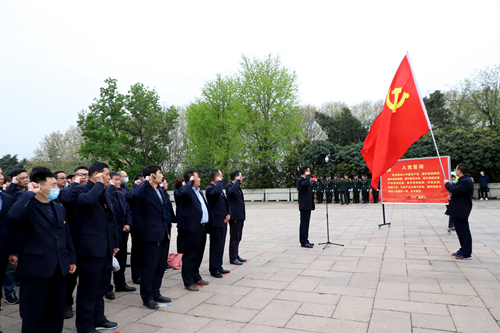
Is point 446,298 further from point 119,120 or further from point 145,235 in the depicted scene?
point 119,120

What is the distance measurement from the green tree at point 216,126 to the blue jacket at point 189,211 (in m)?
21.6

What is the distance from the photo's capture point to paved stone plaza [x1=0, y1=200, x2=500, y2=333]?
3467 mm

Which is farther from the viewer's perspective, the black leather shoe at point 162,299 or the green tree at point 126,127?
the green tree at point 126,127

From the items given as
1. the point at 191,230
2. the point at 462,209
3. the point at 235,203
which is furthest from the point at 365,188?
the point at 191,230

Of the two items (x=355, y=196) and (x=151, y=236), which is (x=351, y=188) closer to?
(x=355, y=196)

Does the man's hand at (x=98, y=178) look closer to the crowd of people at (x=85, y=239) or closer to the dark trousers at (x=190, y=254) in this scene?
the crowd of people at (x=85, y=239)

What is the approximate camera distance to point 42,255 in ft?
9.43

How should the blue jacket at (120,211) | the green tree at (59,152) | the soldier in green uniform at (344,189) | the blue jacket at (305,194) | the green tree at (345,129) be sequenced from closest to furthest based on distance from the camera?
the blue jacket at (120,211), the blue jacket at (305,194), the soldier in green uniform at (344,189), the green tree at (345,129), the green tree at (59,152)

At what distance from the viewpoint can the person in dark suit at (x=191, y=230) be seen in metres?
4.76

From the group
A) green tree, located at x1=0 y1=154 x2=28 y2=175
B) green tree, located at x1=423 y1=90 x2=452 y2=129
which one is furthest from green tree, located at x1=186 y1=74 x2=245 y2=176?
green tree, located at x1=0 y1=154 x2=28 y2=175

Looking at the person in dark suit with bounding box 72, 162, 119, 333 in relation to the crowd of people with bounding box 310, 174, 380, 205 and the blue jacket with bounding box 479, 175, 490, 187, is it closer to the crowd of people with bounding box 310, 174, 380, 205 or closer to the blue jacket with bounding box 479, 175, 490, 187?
the crowd of people with bounding box 310, 174, 380, 205

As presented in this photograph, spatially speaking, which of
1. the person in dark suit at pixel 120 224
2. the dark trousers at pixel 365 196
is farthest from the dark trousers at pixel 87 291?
the dark trousers at pixel 365 196

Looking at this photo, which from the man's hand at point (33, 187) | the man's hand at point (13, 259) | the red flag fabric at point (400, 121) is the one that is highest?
the red flag fabric at point (400, 121)

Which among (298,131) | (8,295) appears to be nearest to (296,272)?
(8,295)
